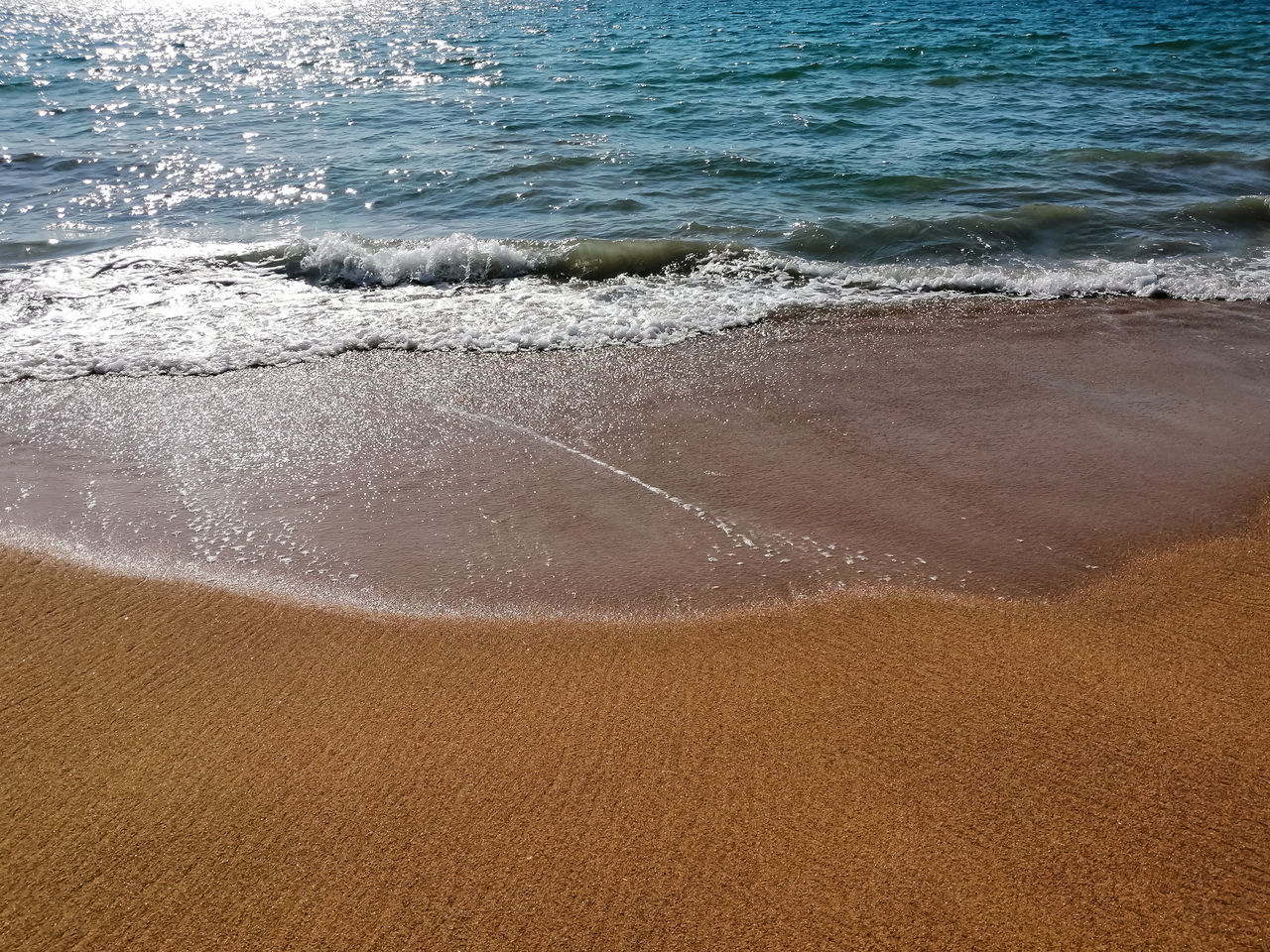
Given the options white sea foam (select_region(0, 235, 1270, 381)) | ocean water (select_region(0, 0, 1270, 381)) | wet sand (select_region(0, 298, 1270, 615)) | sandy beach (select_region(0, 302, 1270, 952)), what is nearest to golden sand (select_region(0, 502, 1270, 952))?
sandy beach (select_region(0, 302, 1270, 952))

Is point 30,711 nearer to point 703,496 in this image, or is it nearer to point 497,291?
point 703,496

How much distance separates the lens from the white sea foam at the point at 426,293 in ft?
20.2

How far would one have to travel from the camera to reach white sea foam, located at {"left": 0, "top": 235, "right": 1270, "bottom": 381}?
6164 mm

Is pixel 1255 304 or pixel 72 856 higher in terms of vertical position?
pixel 1255 304

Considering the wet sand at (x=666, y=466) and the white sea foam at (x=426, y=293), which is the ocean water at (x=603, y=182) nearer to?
the white sea foam at (x=426, y=293)

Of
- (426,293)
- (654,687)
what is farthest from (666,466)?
(426,293)

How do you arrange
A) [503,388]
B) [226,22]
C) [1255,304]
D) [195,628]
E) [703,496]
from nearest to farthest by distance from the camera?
[195,628] → [703,496] → [503,388] → [1255,304] → [226,22]

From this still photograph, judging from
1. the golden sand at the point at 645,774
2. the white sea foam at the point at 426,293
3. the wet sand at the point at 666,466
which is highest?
the white sea foam at the point at 426,293

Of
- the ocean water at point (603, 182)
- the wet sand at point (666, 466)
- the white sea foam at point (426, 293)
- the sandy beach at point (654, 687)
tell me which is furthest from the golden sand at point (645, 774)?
the ocean water at point (603, 182)

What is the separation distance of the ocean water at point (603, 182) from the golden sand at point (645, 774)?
10.2 feet

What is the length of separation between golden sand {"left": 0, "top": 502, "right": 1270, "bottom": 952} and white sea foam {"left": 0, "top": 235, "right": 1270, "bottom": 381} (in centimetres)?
279

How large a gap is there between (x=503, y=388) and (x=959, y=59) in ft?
44.6

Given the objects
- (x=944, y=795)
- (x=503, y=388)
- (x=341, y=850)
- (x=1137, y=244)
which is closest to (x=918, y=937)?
(x=944, y=795)

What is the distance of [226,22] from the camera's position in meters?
22.2
